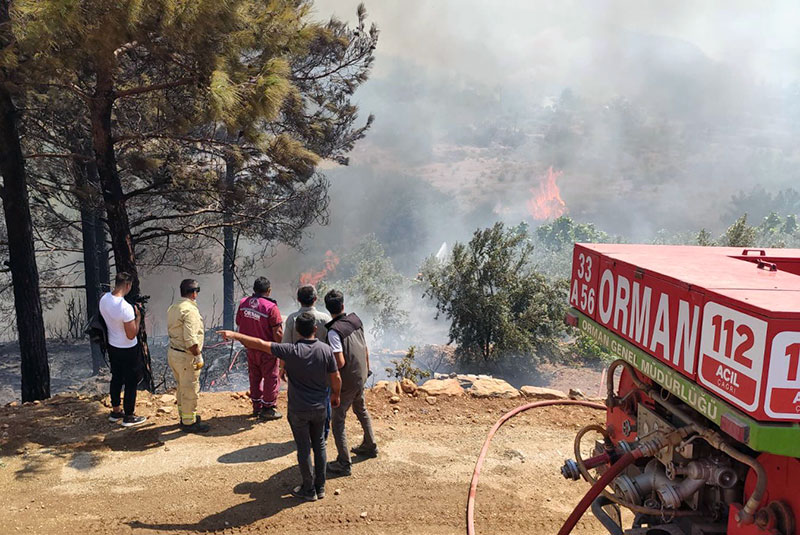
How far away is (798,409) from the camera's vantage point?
251 cm

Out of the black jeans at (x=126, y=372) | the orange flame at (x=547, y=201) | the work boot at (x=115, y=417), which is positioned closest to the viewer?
the black jeans at (x=126, y=372)

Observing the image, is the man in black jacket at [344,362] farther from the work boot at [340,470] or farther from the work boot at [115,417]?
the work boot at [115,417]

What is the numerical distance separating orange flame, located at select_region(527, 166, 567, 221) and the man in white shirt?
195ft

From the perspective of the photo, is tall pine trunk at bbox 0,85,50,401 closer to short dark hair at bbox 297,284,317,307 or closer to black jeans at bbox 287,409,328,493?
short dark hair at bbox 297,284,317,307

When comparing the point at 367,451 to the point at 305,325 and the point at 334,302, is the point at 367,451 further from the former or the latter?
the point at 305,325

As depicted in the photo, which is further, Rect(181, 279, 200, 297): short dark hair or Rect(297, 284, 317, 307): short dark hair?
Rect(181, 279, 200, 297): short dark hair

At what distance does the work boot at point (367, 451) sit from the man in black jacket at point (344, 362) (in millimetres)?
366

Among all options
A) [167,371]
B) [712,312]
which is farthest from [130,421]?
[167,371]

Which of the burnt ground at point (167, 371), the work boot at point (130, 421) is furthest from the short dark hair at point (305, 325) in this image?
the burnt ground at point (167, 371)

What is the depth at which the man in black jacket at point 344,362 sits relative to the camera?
202 inches

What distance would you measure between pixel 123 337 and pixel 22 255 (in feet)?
11.8

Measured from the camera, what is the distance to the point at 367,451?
5.83 meters

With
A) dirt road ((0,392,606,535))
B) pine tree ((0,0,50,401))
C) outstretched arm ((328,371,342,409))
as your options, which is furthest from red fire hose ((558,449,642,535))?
pine tree ((0,0,50,401))

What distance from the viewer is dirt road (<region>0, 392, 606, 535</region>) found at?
4.75 metres
